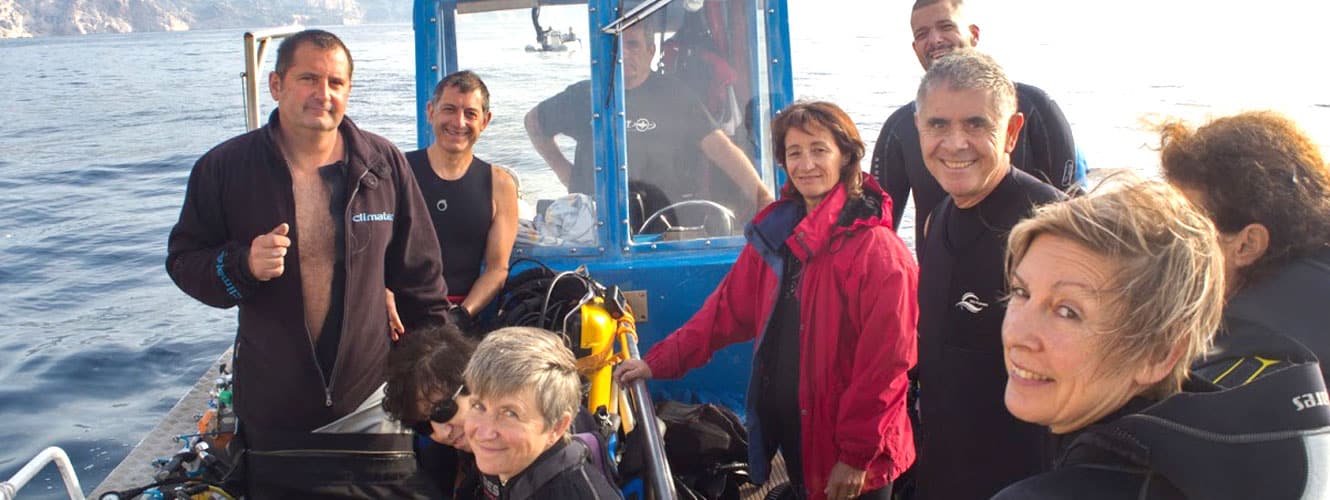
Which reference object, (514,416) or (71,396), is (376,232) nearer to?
(514,416)

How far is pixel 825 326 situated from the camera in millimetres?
2926

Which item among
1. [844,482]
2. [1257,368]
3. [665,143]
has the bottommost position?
[844,482]

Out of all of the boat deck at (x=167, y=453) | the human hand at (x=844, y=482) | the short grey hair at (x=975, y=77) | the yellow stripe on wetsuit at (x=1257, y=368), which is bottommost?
the boat deck at (x=167, y=453)

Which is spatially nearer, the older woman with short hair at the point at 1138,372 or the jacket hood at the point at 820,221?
the older woman with short hair at the point at 1138,372

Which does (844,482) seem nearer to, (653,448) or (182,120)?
(653,448)

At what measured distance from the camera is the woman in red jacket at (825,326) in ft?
9.32

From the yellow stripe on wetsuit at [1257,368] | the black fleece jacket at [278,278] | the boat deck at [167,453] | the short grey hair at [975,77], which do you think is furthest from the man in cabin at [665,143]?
the yellow stripe on wetsuit at [1257,368]

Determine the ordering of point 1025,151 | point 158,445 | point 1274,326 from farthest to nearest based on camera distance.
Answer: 1. point 158,445
2. point 1025,151
3. point 1274,326

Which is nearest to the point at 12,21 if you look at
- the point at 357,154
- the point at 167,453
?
the point at 167,453

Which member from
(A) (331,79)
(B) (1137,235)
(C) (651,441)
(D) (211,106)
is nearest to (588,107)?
(A) (331,79)

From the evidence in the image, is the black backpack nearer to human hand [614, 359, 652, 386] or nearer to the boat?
human hand [614, 359, 652, 386]

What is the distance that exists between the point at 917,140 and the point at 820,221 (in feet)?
2.49

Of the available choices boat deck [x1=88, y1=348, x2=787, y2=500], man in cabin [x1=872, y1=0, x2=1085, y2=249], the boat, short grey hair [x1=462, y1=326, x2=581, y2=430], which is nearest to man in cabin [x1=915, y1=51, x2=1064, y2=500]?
man in cabin [x1=872, y1=0, x2=1085, y2=249]

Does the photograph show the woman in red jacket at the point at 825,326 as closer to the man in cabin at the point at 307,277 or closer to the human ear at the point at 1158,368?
the man in cabin at the point at 307,277
